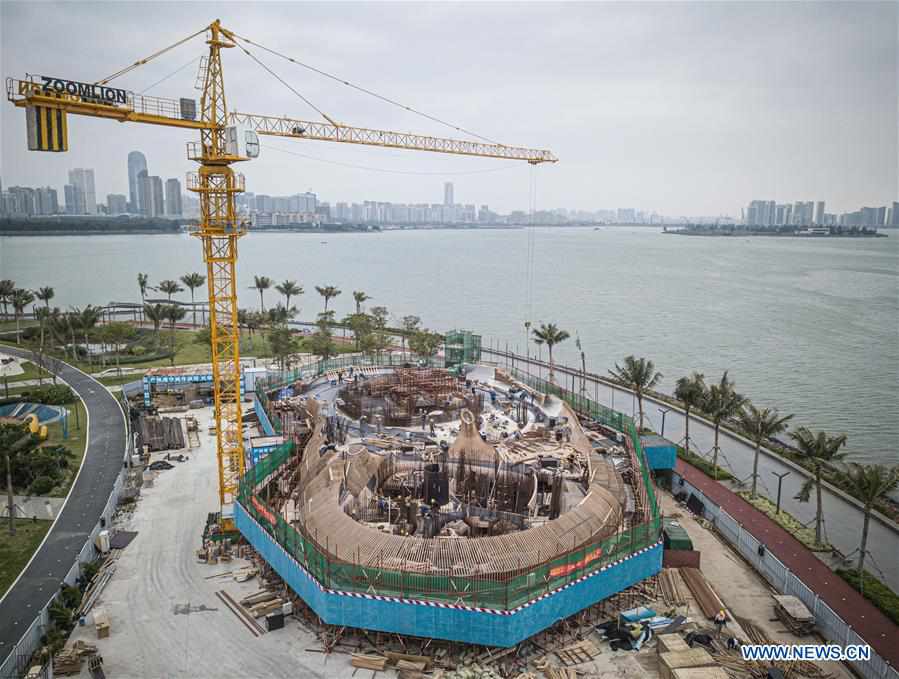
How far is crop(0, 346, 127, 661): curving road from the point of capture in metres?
20.4

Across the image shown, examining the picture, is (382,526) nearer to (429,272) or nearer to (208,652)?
(208,652)

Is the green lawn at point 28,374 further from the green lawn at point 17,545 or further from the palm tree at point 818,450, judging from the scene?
the palm tree at point 818,450

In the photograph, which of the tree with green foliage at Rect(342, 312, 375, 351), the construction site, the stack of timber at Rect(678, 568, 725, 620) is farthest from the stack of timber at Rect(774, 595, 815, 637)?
the tree with green foliage at Rect(342, 312, 375, 351)

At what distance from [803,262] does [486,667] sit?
17739 centimetres

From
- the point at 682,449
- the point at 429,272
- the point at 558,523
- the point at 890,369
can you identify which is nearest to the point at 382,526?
the point at 558,523

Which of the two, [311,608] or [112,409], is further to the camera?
[112,409]

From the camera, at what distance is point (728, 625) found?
20.2m

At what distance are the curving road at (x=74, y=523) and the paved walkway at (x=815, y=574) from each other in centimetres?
2542

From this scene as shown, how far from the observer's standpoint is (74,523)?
87.0 ft

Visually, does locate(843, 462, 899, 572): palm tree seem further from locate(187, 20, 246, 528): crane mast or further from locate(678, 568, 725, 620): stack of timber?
locate(187, 20, 246, 528): crane mast

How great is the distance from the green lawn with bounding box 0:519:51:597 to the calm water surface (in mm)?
44430

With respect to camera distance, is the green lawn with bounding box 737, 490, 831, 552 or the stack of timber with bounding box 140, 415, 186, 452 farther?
the stack of timber with bounding box 140, 415, 186, 452

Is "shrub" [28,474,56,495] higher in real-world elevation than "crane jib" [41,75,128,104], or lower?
lower

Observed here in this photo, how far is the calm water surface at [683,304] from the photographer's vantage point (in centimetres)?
5878
